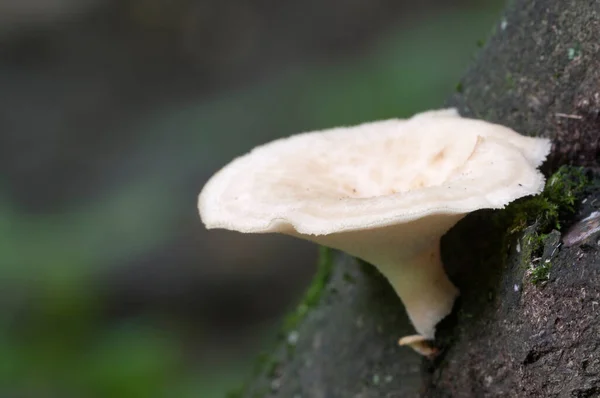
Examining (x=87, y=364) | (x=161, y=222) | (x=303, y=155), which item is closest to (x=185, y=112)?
(x=161, y=222)

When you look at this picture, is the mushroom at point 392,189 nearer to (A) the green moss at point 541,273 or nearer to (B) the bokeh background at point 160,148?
(A) the green moss at point 541,273

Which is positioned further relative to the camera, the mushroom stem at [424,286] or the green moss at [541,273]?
the mushroom stem at [424,286]

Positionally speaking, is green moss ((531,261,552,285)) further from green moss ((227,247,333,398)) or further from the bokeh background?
the bokeh background

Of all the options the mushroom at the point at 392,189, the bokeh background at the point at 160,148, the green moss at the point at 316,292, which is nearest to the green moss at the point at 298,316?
the green moss at the point at 316,292

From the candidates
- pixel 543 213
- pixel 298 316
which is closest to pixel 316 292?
pixel 298 316

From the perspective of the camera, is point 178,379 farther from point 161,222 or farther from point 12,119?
point 12,119

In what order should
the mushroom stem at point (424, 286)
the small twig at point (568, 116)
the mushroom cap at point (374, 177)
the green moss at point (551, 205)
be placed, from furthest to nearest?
the small twig at point (568, 116)
the mushroom stem at point (424, 286)
the green moss at point (551, 205)
the mushroom cap at point (374, 177)

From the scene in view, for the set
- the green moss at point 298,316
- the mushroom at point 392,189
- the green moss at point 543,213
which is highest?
the mushroom at point 392,189
